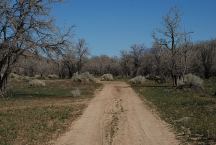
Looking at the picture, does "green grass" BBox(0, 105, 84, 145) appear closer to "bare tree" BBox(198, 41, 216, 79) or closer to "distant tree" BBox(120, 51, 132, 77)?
"bare tree" BBox(198, 41, 216, 79)

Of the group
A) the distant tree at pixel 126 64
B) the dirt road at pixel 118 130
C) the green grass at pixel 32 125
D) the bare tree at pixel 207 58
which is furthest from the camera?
the distant tree at pixel 126 64

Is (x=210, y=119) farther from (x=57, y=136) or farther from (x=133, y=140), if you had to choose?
(x=57, y=136)

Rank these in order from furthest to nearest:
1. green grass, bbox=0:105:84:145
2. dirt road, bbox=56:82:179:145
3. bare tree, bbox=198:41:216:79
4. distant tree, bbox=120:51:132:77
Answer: distant tree, bbox=120:51:132:77 → bare tree, bbox=198:41:216:79 → green grass, bbox=0:105:84:145 → dirt road, bbox=56:82:179:145

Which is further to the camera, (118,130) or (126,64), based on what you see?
(126,64)

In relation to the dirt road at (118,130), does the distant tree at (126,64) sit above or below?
above

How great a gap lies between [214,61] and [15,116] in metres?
76.4

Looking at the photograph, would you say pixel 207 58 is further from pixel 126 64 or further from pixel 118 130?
pixel 118 130

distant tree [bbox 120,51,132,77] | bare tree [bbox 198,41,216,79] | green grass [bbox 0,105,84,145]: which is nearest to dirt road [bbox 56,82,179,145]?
green grass [bbox 0,105,84,145]

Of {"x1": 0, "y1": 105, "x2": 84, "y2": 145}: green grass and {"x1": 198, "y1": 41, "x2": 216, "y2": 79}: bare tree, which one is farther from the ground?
{"x1": 198, "y1": 41, "x2": 216, "y2": 79}: bare tree

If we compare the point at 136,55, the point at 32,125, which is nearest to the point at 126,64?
the point at 136,55

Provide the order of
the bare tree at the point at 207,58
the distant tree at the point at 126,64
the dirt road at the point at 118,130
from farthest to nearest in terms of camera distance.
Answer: the distant tree at the point at 126,64, the bare tree at the point at 207,58, the dirt road at the point at 118,130

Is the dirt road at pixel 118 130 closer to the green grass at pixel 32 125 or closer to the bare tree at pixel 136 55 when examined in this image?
the green grass at pixel 32 125

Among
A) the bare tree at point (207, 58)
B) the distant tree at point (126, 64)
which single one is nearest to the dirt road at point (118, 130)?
the bare tree at point (207, 58)

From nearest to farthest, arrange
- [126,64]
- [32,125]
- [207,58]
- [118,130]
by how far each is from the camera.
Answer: [118,130]
[32,125]
[207,58]
[126,64]
